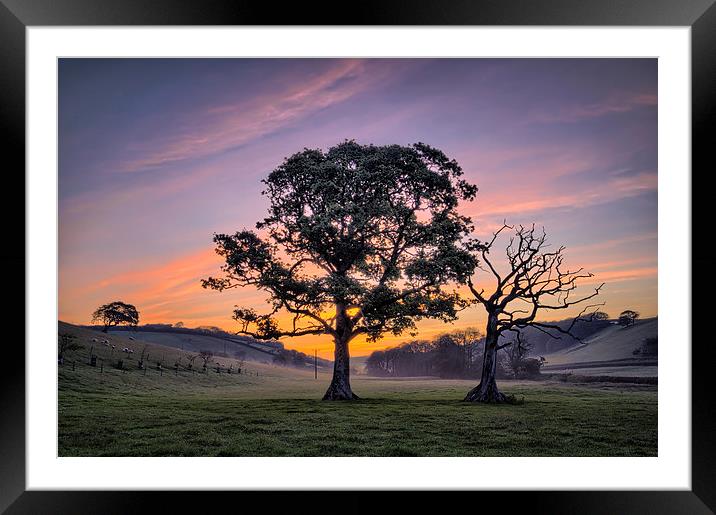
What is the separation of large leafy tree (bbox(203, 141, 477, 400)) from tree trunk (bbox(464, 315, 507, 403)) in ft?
2.67

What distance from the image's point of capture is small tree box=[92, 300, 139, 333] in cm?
1144

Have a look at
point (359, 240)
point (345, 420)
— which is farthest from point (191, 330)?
point (345, 420)

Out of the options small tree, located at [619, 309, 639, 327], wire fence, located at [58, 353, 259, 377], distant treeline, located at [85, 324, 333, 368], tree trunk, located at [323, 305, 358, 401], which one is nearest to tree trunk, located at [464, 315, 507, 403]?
small tree, located at [619, 309, 639, 327]

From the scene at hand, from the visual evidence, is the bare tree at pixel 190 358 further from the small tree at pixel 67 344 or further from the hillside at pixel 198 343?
the small tree at pixel 67 344

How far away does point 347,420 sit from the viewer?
9.77m

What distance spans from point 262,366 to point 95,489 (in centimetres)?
903

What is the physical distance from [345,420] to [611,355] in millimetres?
5866

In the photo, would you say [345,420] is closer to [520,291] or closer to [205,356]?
[520,291]

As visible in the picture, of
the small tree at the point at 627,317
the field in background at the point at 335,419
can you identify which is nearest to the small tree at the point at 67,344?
the field in background at the point at 335,419

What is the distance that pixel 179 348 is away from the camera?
44.9 ft

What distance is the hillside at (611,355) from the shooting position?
11312 mm

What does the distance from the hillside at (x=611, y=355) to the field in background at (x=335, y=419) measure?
0.37 m
